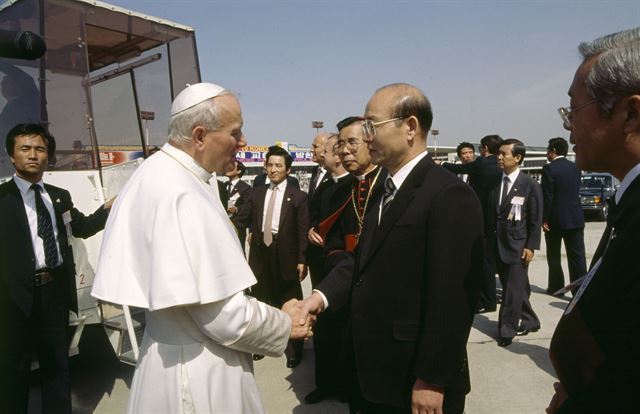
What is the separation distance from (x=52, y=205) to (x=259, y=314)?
2666 mm

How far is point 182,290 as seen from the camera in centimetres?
154

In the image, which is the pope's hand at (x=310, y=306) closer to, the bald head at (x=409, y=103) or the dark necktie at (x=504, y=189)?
the bald head at (x=409, y=103)

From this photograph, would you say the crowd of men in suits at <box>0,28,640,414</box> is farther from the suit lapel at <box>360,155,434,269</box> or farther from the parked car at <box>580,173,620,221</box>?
the parked car at <box>580,173,620,221</box>

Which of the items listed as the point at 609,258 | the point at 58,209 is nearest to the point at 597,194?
the point at 58,209

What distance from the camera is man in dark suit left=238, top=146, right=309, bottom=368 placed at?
4.93 m

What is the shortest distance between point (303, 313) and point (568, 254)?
6177mm

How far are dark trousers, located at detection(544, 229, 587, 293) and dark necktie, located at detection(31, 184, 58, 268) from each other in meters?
6.83

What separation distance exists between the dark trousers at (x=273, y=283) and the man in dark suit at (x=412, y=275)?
9.31ft

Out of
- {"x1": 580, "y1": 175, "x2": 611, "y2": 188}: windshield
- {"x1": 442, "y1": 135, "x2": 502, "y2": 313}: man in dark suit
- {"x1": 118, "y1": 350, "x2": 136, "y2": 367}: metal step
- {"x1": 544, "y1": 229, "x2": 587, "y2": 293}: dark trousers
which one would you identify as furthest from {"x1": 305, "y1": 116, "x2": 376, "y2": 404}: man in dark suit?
{"x1": 580, "y1": 175, "x2": 611, "y2": 188}: windshield

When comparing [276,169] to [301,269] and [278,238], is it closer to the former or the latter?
[278,238]

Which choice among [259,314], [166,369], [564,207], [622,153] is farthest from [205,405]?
[564,207]

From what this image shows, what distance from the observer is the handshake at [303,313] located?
2068 millimetres

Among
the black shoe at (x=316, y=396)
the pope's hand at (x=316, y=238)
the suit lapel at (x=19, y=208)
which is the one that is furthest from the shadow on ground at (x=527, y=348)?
the suit lapel at (x=19, y=208)

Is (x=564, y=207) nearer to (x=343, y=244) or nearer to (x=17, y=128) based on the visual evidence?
(x=343, y=244)
